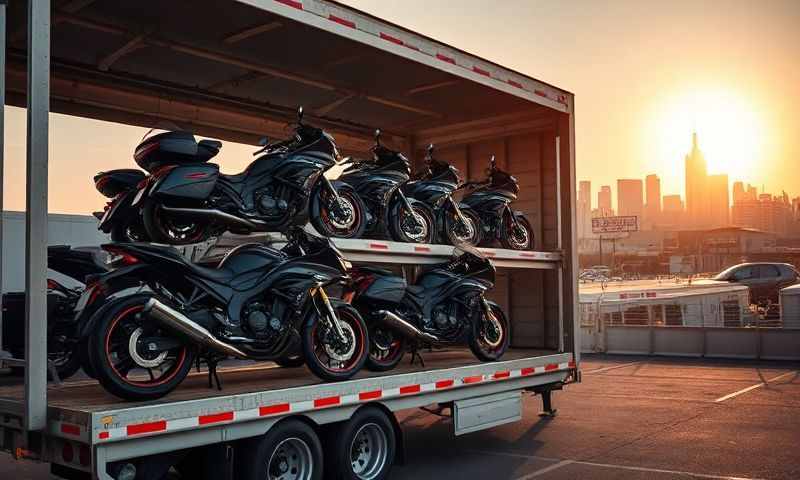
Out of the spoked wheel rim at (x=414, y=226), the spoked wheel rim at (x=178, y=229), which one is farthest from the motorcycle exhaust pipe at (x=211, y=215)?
the spoked wheel rim at (x=414, y=226)

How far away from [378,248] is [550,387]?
3433 millimetres

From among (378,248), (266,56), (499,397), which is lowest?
(499,397)

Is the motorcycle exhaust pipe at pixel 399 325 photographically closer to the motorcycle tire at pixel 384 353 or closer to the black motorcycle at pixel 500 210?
the motorcycle tire at pixel 384 353

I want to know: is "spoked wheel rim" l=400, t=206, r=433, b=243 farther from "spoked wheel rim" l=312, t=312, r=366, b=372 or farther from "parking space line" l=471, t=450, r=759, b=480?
"parking space line" l=471, t=450, r=759, b=480

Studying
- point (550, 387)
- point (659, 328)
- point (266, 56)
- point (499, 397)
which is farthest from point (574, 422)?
point (659, 328)

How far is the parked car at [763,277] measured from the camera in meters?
29.8

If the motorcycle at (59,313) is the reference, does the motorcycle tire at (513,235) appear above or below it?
above

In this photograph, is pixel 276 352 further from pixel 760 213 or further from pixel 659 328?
pixel 760 213

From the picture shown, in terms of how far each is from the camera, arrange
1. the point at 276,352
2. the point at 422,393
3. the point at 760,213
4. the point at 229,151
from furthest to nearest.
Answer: the point at 760,213 < the point at 229,151 < the point at 422,393 < the point at 276,352

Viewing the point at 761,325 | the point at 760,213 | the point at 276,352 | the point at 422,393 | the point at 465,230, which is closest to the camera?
the point at 276,352

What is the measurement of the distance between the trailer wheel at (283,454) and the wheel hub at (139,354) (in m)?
0.86

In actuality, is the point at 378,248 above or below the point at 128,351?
above

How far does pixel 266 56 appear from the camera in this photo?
25.3ft

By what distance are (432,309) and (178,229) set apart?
2986mm
